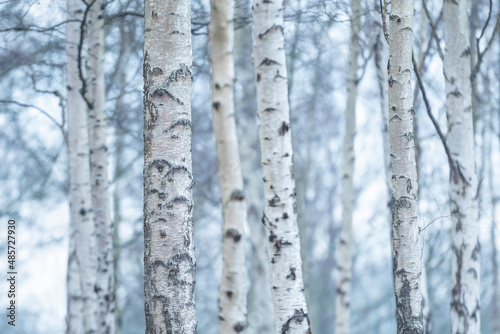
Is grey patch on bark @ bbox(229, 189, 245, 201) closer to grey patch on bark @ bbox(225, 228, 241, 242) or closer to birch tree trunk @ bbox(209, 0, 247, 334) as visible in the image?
birch tree trunk @ bbox(209, 0, 247, 334)

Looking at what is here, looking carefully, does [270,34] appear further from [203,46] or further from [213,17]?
[203,46]

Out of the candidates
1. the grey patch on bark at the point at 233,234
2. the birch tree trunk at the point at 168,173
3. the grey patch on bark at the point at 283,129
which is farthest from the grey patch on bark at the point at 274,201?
the birch tree trunk at the point at 168,173

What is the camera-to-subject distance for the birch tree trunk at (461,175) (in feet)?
17.5

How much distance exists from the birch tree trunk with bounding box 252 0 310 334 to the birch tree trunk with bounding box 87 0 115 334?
7.81 ft

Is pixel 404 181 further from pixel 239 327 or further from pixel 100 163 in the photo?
pixel 100 163

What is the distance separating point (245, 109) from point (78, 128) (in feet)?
16.4

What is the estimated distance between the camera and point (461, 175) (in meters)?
5.33

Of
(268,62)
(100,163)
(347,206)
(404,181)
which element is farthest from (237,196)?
(347,206)

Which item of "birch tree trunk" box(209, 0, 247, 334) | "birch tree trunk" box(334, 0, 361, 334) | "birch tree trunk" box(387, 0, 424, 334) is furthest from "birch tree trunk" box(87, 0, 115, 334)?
"birch tree trunk" box(387, 0, 424, 334)

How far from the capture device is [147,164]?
2.99m

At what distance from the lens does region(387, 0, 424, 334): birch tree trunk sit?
3.66m

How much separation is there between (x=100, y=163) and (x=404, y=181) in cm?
386

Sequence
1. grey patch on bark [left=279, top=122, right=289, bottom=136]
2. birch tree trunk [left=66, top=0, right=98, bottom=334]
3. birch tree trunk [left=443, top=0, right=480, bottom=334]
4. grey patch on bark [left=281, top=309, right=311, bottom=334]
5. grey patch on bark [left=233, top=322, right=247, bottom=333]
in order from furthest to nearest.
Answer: birch tree trunk [left=66, top=0, right=98, bottom=334]
birch tree trunk [left=443, top=0, right=480, bottom=334]
grey patch on bark [left=233, top=322, right=247, bottom=333]
grey patch on bark [left=279, top=122, right=289, bottom=136]
grey patch on bark [left=281, top=309, right=311, bottom=334]

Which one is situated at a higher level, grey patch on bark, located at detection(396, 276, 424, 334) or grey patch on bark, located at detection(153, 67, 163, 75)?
grey patch on bark, located at detection(153, 67, 163, 75)
